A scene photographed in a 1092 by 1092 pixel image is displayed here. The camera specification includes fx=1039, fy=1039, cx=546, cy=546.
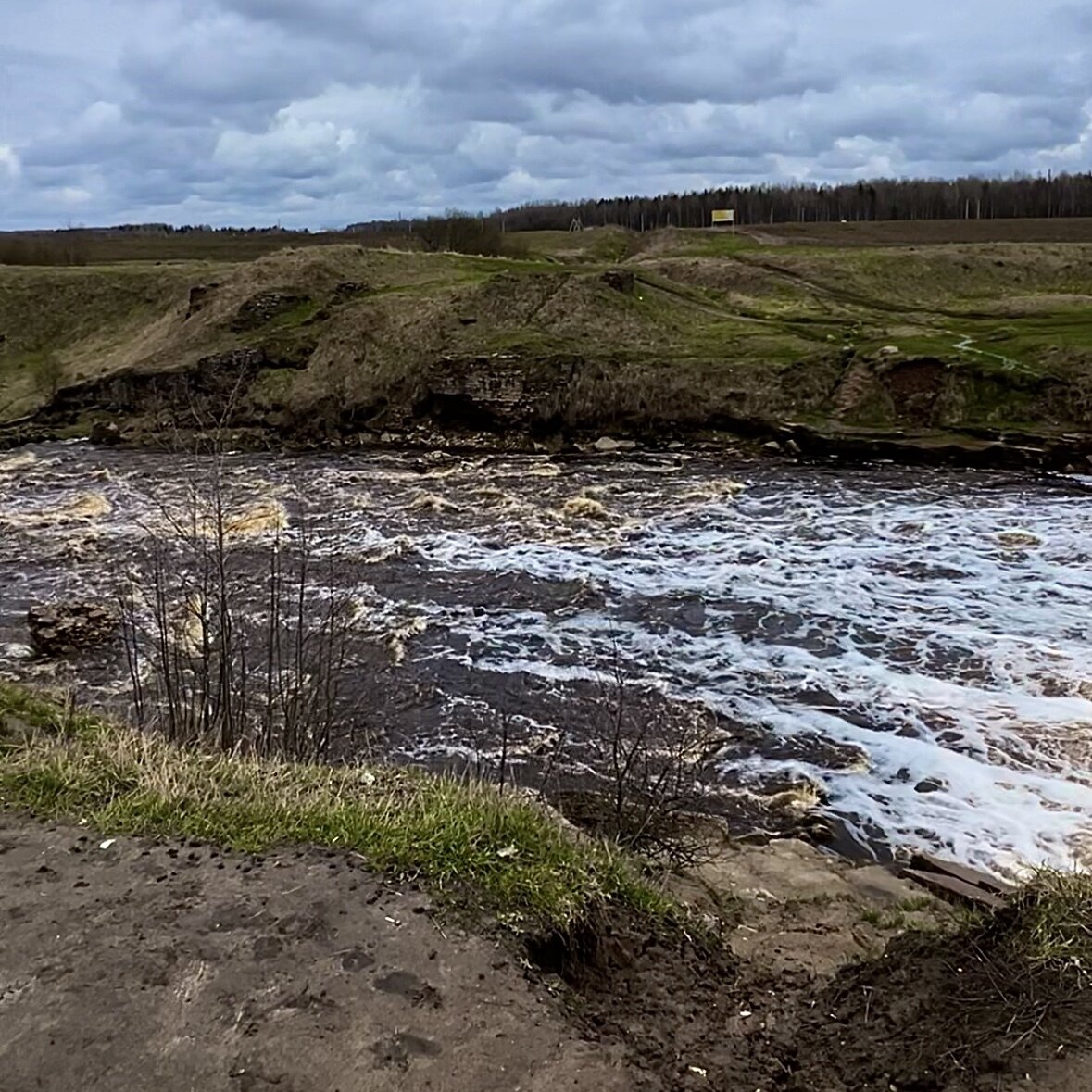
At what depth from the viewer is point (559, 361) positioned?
99.3 ft

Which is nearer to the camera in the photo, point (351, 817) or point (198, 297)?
point (351, 817)

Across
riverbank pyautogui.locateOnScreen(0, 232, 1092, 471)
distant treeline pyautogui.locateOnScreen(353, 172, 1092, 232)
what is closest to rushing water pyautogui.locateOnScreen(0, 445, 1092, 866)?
riverbank pyautogui.locateOnScreen(0, 232, 1092, 471)

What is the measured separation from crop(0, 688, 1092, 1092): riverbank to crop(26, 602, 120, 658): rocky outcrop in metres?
7.79

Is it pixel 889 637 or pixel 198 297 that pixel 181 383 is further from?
pixel 889 637

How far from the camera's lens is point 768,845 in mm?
8578

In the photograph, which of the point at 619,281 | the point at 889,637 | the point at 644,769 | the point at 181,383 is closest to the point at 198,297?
the point at 181,383

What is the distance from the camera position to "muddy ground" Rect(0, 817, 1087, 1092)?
382cm

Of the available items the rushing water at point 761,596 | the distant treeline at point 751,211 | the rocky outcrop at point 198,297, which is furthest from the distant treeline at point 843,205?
the rushing water at point 761,596

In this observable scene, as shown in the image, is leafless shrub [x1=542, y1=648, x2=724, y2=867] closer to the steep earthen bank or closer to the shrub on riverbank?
the shrub on riverbank

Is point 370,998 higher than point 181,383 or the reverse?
the reverse

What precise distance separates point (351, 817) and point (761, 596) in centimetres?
1112

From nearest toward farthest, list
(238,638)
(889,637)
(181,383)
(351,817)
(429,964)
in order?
(429,964), (351,817), (238,638), (889,637), (181,383)

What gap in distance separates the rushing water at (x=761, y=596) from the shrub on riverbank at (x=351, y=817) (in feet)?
14.6

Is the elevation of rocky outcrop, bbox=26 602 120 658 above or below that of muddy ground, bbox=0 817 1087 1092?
below
